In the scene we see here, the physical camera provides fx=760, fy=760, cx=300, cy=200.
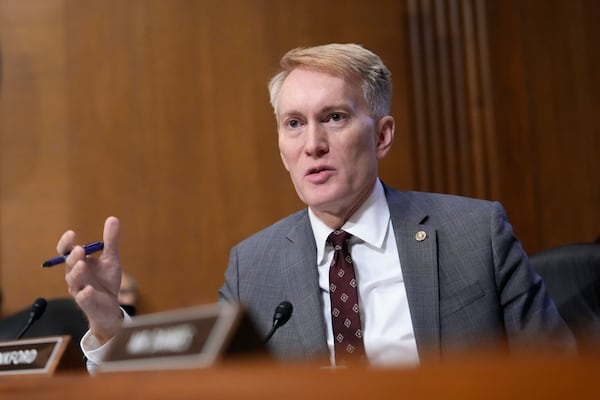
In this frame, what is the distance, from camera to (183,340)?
950 millimetres

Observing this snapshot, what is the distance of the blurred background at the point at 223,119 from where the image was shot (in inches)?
159

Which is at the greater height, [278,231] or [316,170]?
[316,170]

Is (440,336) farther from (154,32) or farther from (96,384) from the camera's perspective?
(154,32)

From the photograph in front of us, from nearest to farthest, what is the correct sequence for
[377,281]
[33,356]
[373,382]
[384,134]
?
[373,382], [33,356], [377,281], [384,134]

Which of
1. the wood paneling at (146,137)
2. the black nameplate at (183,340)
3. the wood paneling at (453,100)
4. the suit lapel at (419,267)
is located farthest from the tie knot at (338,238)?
the wood paneling at (453,100)

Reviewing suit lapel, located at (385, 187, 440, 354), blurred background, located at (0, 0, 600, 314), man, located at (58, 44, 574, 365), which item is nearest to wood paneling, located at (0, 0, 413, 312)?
blurred background, located at (0, 0, 600, 314)

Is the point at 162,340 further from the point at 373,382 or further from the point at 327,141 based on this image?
the point at 327,141

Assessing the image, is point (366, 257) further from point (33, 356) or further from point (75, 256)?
point (33, 356)

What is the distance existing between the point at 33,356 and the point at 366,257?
106 centimetres

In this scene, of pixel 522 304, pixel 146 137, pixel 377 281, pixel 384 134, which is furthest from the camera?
pixel 146 137

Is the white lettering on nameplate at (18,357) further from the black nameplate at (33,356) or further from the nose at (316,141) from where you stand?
the nose at (316,141)

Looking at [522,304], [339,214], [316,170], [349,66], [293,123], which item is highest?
[349,66]

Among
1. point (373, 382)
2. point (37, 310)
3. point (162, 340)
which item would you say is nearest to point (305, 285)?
point (37, 310)

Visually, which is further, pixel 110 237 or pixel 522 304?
pixel 522 304
